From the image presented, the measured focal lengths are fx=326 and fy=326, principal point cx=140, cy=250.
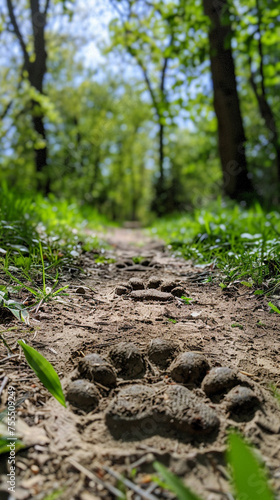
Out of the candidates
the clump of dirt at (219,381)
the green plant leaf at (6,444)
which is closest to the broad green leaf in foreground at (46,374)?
the green plant leaf at (6,444)

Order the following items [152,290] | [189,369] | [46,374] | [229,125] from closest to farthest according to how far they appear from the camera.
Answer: [46,374]
[189,369]
[152,290]
[229,125]

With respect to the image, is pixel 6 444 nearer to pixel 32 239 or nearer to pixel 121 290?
pixel 121 290

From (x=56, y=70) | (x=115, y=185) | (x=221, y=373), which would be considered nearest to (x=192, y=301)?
(x=221, y=373)

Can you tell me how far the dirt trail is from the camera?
2.81 ft

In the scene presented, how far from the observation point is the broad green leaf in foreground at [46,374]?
105 centimetres

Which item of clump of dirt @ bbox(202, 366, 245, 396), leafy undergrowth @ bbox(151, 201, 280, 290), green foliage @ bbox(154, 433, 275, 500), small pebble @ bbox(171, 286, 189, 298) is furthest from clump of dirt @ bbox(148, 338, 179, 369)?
leafy undergrowth @ bbox(151, 201, 280, 290)

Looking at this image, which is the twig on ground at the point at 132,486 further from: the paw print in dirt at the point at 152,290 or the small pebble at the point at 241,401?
the paw print in dirt at the point at 152,290

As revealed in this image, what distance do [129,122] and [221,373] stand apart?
20.3 metres

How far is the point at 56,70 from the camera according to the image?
11.8 meters

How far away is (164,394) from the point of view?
113cm

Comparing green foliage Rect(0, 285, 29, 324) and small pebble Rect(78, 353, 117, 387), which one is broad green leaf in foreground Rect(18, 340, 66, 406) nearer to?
small pebble Rect(78, 353, 117, 387)

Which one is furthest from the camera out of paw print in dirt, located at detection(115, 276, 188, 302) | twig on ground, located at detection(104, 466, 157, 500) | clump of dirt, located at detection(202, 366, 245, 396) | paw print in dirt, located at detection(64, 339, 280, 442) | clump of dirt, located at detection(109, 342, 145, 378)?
paw print in dirt, located at detection(115, 276, 188, 302)

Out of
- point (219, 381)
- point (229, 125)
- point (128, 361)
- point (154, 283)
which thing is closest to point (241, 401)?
point (219, 381)

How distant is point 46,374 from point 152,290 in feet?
3.41
